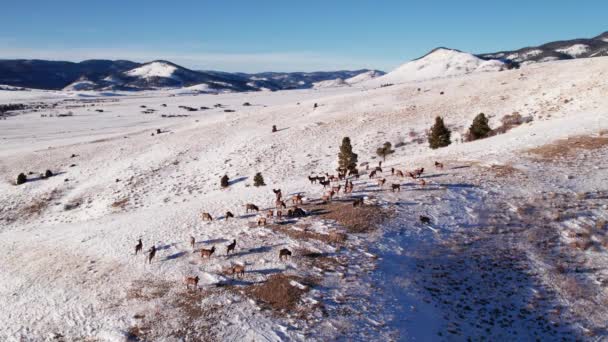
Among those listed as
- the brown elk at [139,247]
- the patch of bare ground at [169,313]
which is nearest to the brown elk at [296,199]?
the brown elk at [139,247]

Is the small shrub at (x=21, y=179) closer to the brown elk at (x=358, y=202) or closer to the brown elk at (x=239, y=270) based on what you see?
the brown elk at (x=239, y=270)

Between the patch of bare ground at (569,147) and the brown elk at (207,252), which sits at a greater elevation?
the patch of bare ground at (569,147)

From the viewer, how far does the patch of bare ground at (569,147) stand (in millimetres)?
31172

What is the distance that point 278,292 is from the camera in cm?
1617

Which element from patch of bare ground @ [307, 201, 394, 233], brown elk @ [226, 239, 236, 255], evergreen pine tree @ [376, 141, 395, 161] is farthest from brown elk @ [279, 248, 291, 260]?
evergreen pine tree @ [376, 141, 395, 161]

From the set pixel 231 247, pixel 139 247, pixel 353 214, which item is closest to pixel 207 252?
pixel 231 247

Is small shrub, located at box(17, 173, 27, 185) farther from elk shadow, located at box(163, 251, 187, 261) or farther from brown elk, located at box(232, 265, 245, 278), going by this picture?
brown elk, located at box(232, 265, 245, 278)

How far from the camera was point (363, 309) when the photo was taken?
15000 mm

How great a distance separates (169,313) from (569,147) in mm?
31529

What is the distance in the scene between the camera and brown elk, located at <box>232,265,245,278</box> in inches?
690

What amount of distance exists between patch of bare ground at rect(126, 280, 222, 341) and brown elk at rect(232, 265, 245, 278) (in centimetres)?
146

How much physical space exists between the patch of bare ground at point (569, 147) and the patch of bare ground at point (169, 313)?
87.7ft

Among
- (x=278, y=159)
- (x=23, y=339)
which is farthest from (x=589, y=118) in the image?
(x=23, y=339)

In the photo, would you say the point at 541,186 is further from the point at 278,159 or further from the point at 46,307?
the point at 278,159
